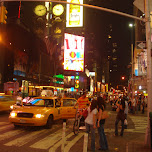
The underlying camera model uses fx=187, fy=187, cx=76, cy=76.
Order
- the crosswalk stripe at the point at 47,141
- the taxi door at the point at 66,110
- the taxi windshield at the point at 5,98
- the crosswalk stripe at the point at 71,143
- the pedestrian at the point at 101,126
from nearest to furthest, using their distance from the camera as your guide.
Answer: the pedestrian at the point at 101,126 < the crosswalk stripe at the point at 71,143 < the crosswalk stripe at the point at 47,141 < the taxi door at the point at 66,110 < the taxi windshield at the point at 5,98

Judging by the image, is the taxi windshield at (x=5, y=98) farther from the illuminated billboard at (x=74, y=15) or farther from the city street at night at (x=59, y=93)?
the illuminated billboard at (x=74, y=15)

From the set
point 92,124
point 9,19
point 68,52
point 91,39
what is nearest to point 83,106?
point 92,124

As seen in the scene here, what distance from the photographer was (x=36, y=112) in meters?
9.14

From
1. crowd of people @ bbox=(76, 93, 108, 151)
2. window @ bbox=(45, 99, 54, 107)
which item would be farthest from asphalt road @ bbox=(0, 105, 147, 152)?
window @ bbox=(45, 99, 54, 107)

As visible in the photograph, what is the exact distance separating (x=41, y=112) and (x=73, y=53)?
25.8 meters

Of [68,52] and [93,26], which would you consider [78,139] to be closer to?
[68,52]

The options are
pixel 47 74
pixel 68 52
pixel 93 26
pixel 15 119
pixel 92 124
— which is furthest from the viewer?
pixel 93 26

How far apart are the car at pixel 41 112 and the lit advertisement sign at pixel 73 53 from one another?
2227cm

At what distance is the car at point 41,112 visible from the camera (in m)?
8.98

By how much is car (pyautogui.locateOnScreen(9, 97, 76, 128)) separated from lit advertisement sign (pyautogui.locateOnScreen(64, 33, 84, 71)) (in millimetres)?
22270

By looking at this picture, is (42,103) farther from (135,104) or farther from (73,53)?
(73,53)

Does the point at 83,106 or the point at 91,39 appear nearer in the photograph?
Answer: the point at 83,106

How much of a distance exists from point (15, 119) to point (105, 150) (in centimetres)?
484

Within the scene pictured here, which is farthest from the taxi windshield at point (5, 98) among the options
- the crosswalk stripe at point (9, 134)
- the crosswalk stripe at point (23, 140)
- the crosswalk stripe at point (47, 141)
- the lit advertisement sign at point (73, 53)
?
the lit advertisement sign at point (73, 53)
